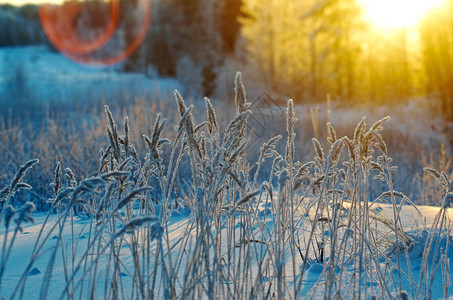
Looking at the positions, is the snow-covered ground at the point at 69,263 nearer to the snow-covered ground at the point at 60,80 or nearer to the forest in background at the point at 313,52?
the snow-covered ground at the point at 60,80

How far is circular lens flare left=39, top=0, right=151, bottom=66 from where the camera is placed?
100 feet

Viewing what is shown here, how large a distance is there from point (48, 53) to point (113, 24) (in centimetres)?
513

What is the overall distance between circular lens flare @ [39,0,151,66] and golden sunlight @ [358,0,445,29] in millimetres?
15449

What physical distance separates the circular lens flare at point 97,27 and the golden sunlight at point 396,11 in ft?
50.7

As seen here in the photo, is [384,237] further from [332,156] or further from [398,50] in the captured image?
[398,50]

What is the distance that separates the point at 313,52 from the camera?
21.5 m

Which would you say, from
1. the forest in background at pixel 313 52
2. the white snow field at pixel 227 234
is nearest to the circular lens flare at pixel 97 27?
the forest in background at pixel 313 52

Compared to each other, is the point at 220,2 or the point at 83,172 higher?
the point at 220,2

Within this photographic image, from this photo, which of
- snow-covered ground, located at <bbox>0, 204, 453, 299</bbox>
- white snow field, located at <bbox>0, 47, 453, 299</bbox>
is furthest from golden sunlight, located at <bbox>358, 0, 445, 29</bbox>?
snow-covered ground, located at <bbox>0, 204, 453, 299</bbox>

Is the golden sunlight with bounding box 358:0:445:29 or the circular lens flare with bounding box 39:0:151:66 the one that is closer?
the golden sunlight with bounding box 358:0:445:29

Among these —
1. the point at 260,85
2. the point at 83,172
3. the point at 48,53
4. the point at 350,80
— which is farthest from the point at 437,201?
the point at 48,53

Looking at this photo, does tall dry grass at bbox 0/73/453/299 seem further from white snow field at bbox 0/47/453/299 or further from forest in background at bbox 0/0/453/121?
forest in background at bbox 0/0/453/121

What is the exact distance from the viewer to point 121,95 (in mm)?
15734

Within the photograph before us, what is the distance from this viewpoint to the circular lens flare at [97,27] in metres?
30.5
